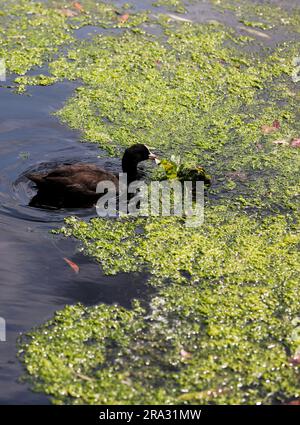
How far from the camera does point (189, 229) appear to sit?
19.8 feet

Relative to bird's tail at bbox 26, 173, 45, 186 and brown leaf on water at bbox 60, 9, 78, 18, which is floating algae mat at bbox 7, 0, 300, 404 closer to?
brown leaf on water at bbox 60, 9, 78, 18


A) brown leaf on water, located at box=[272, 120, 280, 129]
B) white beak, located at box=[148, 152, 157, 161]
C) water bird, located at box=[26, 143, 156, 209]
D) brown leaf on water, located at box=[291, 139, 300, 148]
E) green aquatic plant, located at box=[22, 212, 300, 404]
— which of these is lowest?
green aquatic plant, located at box=[22, 212, 300, 404]

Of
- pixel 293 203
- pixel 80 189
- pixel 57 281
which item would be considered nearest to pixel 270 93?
pixel 293 203

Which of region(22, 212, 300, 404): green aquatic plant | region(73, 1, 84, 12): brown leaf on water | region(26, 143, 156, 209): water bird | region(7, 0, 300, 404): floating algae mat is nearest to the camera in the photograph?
region(22, 212, 300, 404): green aquatic plant

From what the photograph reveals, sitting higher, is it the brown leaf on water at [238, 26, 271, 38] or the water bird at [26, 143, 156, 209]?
the brown leaf on water at [238, 26, 271, 38]

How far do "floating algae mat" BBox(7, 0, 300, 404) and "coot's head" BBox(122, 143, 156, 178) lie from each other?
0.36 meters

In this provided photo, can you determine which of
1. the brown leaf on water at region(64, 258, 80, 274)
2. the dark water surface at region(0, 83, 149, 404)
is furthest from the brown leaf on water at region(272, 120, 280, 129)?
the brown leaf on water at region(64, 258, 80, 274)

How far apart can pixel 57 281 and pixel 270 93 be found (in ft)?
13.8

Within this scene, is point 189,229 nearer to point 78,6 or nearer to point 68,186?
point 68,186

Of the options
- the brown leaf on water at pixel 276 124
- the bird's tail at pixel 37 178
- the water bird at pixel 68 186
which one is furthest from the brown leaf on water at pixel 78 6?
the bird's tail at pixel 37 178

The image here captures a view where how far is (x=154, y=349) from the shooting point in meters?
4.70

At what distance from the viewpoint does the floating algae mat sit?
454 centimetres

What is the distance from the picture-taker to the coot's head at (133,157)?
6.67m

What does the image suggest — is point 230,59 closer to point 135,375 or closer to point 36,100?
point 36,100
